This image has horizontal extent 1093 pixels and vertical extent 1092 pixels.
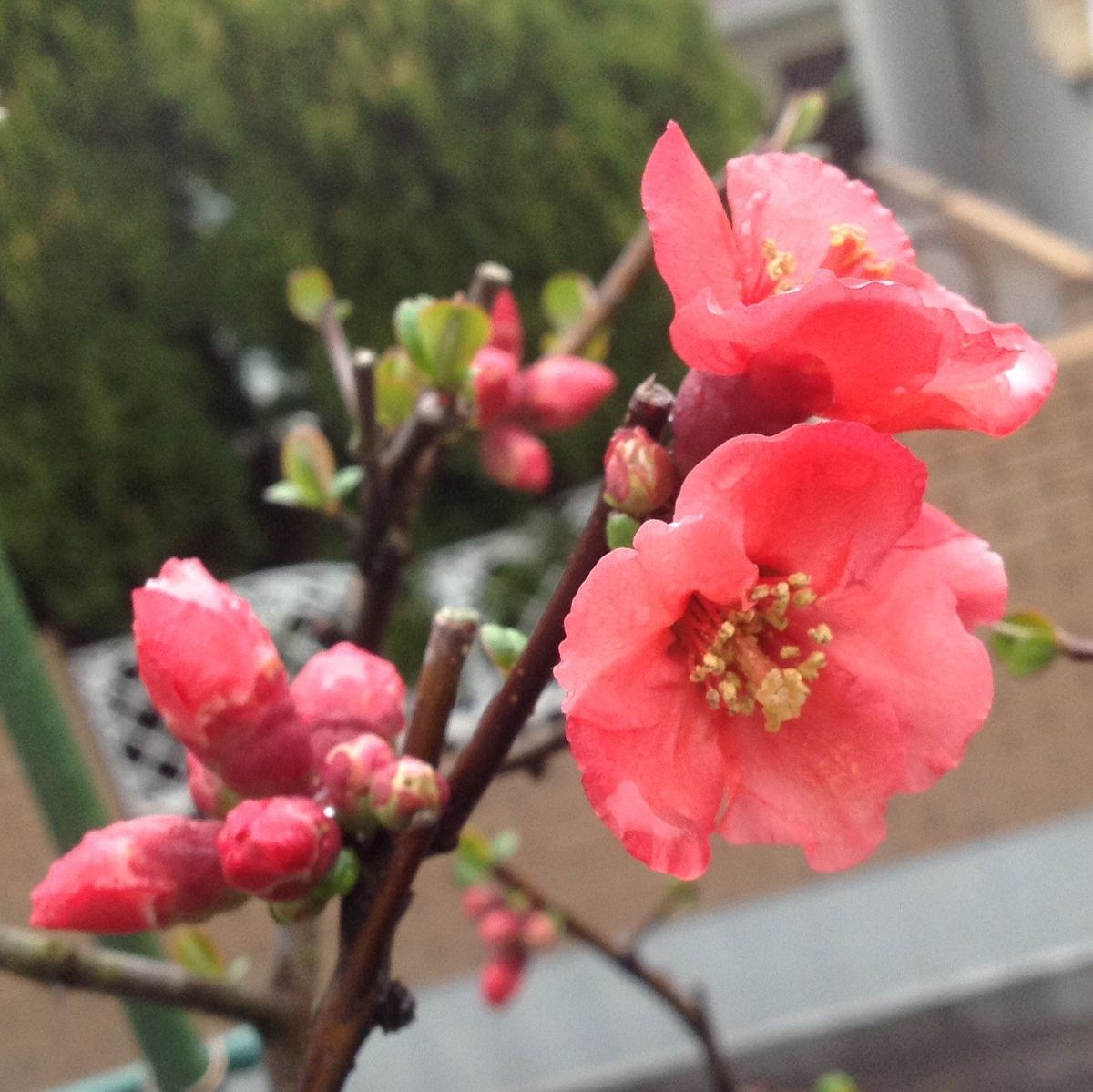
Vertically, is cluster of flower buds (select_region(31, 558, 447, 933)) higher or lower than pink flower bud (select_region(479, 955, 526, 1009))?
higher

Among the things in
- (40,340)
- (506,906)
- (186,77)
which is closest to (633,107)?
(186,77)

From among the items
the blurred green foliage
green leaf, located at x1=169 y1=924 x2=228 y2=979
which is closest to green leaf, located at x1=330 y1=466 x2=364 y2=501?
green leaf, located at x1=169 y1=924 x2=228 y2=979

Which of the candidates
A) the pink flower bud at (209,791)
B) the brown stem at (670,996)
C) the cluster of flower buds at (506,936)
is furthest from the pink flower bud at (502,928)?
the pink flower bud at (209,791)

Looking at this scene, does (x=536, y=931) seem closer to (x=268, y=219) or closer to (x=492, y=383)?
(x=492, y=383)

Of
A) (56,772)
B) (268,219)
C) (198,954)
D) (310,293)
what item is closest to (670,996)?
(198,954)

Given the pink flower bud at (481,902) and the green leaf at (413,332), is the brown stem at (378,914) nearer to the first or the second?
the green leaf at (413,332)

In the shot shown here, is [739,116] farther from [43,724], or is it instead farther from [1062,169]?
[43,724]

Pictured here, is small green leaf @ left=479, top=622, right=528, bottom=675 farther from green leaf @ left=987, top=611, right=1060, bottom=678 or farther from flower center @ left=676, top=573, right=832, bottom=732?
green leaf @ left=987, top=611, right=1060, bottom=678
